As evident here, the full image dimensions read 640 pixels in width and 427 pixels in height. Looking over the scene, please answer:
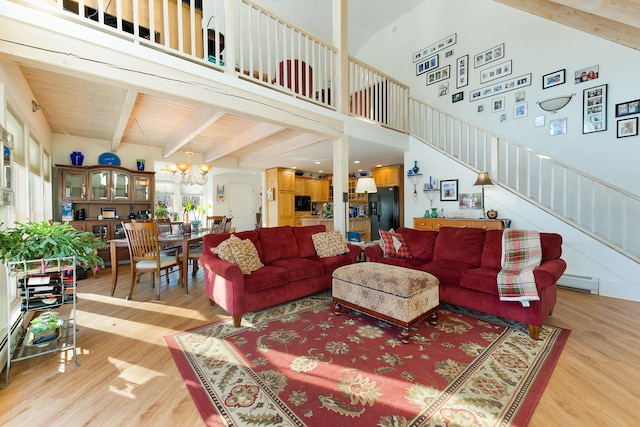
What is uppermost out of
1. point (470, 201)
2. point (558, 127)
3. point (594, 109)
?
point (594, 109)

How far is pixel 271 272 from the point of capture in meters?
2.96

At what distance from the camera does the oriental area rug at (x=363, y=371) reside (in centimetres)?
150

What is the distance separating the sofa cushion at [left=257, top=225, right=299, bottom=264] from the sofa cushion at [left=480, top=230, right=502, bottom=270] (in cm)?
237

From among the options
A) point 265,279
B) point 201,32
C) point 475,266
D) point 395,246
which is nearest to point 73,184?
point 201,32

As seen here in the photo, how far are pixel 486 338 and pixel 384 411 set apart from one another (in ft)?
4.60

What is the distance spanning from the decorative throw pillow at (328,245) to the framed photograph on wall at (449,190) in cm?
254

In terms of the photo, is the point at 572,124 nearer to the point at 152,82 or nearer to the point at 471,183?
the point at 471,183

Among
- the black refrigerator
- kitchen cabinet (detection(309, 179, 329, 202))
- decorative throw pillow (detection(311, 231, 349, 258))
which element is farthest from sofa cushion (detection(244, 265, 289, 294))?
kitchen cabinet (detection(309, 179, 329, 202))

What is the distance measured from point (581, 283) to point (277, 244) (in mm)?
4195

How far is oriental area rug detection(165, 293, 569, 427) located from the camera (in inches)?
58.9

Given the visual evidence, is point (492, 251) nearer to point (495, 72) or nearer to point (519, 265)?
point (519, 265)

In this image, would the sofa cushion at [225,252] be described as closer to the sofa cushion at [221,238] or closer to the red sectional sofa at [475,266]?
the sofa cushion at [221,238]

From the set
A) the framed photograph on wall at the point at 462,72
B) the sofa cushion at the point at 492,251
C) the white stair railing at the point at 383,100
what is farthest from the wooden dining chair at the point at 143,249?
the framed photograph on wall at the point at 462,72

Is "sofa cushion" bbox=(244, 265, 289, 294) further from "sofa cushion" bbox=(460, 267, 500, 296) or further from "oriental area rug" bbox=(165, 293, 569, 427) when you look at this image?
"sofa cushion" bbox=(460, 267, 500, 296)
